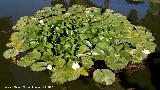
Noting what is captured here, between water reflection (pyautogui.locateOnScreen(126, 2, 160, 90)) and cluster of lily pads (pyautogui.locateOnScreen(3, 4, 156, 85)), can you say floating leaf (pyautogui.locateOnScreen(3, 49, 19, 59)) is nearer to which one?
cluster of lily pads (pyautogui.locateOnScreen(3, 4, 156, 85))

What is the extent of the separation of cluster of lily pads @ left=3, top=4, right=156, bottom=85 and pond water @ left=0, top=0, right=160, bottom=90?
0.19 metres

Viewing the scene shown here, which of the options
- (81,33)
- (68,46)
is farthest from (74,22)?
(68,46)

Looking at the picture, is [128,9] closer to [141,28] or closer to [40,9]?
[141,28]

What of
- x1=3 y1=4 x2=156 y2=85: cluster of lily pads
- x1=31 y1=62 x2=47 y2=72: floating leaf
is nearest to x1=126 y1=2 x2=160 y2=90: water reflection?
x1=3 y1=4 x2=156 y2=85: cluster of lily pads

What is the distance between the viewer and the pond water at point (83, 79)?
22.0 ft

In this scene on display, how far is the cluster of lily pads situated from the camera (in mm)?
6961

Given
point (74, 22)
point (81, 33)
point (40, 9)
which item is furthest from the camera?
point (40, 9)

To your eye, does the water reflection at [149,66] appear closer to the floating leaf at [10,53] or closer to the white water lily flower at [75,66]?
the white water lily flower at [75,66]

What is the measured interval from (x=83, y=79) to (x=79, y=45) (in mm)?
1031

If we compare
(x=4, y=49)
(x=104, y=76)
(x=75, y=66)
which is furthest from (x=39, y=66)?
(x=104, y=76)

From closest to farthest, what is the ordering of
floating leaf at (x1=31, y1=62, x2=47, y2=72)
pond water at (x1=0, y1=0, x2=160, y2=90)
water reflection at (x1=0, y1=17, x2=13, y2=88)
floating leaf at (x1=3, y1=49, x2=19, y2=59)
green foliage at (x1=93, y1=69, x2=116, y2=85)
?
green foliage at (x1=93, y1=69, x2=116, y2=85), pond water at (x1=0, y1=0, x2=160, y2=90), water reflection at (x1=0, y1=17, x2=13, y2=88), floating leaf at (x1=31, y1=62, x2=47, y2=72), floating leaf at (x1=3, y1=49, x2=19, y2=59)

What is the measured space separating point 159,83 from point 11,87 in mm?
3454

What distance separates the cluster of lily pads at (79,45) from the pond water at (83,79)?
0.19 m

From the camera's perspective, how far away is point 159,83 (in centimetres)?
670
